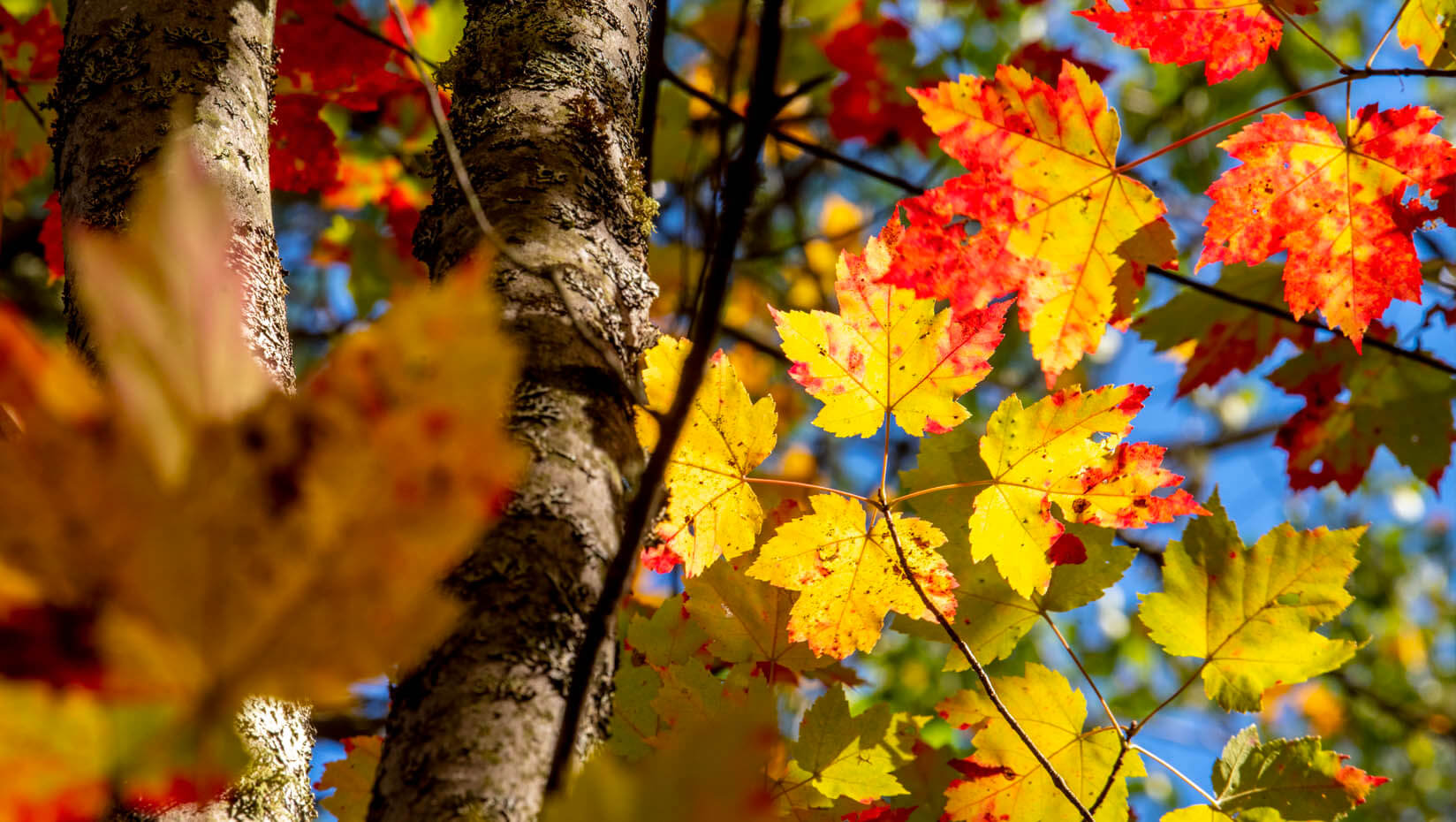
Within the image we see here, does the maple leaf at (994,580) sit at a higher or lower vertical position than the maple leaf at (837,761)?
higher

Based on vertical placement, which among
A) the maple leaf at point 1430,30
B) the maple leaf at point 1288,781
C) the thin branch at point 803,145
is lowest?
the maple leaf at point 1288,781

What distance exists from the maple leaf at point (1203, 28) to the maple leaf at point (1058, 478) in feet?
1.65

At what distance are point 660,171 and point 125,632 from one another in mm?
2205

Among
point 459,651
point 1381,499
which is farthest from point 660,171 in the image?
point 1381,499

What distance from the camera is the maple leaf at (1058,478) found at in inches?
41.0

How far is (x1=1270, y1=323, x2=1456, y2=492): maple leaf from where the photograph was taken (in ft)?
6.32

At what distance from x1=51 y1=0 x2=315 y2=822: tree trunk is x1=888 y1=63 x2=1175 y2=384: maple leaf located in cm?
78

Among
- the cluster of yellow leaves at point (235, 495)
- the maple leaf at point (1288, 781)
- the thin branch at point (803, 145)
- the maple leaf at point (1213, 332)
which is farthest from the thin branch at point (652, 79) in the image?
the maple leaf at point (1213, 332)

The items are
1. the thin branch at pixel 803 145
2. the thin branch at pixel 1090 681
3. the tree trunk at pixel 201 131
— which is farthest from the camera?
the thin branch at pixel 803 145

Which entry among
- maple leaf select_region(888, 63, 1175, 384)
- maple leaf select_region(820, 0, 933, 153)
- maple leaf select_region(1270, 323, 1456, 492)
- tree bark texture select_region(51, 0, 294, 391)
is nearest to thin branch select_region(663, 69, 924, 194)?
maple leaf select_region(888, 63, 1175, 384)

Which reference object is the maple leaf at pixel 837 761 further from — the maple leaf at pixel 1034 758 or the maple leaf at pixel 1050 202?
the maple leaf at pixel 1050 202

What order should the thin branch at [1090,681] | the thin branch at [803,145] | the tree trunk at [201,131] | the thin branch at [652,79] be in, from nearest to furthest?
1. the tree trunk at [201,131]
2. the thin branch at [1090,681]
3. the thin branch at [652,79]
4. the thin branch at [803,145]

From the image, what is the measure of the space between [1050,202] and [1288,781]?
77 centimetres

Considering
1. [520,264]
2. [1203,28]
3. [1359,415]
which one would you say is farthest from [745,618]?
[1359,415]
